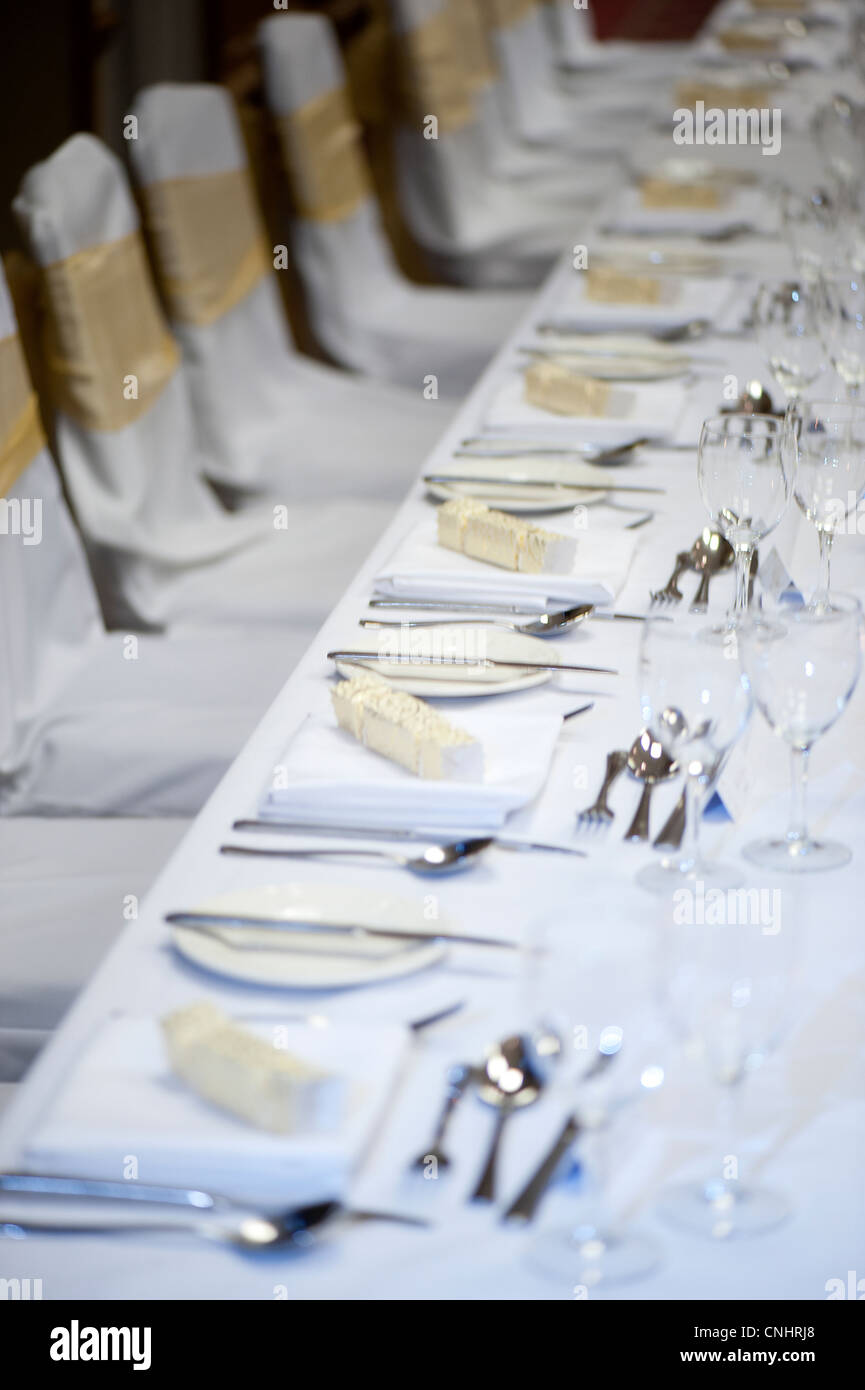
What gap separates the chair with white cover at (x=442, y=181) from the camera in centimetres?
491

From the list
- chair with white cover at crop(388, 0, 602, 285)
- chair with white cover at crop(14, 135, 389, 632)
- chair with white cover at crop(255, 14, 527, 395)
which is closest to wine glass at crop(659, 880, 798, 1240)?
chair with white cover at crop(14, 135, 389, 632)

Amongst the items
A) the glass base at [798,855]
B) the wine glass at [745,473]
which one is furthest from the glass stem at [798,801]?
the wine glass at [745,473]

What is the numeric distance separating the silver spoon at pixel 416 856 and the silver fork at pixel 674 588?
0.50 metres

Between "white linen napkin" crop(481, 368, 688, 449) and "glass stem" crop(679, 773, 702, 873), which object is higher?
"white linen napkin" crop(481, 368, 688, 449)

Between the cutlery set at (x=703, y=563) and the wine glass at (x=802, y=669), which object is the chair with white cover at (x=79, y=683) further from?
the wine glass at (x=802, y=669)

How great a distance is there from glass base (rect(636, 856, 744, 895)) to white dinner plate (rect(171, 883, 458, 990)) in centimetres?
17

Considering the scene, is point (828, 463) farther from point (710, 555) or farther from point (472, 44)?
point (472, 44)

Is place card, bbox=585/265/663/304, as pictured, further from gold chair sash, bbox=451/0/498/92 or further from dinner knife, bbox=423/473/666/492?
gold chair sash, bbox=451/0/498/92

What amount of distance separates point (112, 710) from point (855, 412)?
99cm

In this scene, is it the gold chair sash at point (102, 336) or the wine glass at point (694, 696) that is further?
the gold chair sash at point (102, 336)

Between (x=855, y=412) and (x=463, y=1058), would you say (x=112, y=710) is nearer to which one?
(x=855, y=412)

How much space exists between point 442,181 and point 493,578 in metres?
3.42

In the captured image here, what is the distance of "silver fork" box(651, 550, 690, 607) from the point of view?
1796mm

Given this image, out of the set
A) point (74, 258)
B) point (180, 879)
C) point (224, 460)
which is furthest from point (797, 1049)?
point (224, 460)
